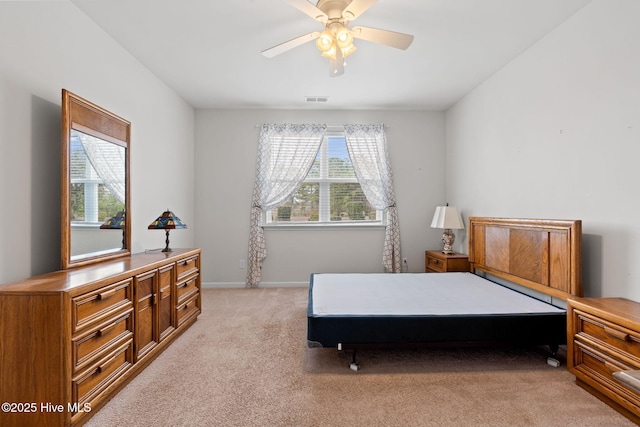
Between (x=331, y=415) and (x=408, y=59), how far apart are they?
315 centimetres

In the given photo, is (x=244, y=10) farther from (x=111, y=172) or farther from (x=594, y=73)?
(x=594, y=73)

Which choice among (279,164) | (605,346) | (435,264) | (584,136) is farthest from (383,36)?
(435,264)

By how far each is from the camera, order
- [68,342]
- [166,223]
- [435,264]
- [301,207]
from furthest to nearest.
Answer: [301,207], [435,264], [166,223], [68,342]

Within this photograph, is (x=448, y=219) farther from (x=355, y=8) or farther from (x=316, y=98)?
(x=355, y=8)

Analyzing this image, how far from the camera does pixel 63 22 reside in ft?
7.25

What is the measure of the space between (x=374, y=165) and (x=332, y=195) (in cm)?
78

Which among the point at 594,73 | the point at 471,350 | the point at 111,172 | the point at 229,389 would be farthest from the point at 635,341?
the point at 111,172

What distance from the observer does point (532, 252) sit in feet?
9.21

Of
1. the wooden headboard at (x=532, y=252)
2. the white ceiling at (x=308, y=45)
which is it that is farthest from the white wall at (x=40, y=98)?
the wooden headboard at (x=532, y=252)

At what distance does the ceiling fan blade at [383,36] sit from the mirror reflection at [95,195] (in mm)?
2110

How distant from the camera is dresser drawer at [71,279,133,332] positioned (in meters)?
1.64

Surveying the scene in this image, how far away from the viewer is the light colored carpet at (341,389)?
5.66 feet

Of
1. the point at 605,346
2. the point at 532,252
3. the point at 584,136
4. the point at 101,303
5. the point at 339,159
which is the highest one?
the point at 339,159

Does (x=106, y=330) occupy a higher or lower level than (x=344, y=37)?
lower
